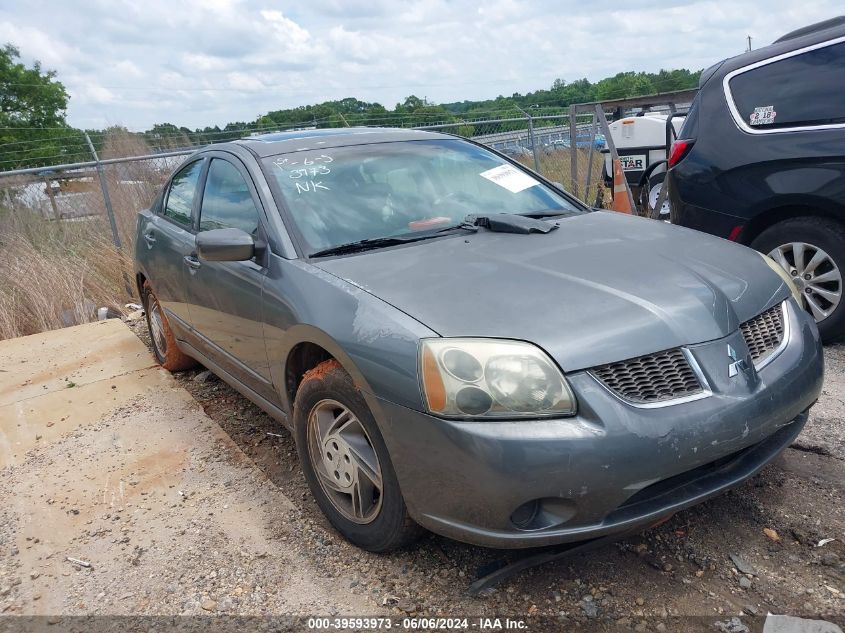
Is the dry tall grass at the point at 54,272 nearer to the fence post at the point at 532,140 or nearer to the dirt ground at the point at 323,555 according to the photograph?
the dirt ground at the point at 323,555

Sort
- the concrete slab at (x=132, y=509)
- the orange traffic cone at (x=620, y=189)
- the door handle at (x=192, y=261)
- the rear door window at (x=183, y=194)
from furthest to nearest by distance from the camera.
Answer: the orange traffic cone at (x=620, y=189) < the rear door window at (x=183, y=194) < the door handle at (x=192, y=261) < the concrete slab at (x=132, y=509)

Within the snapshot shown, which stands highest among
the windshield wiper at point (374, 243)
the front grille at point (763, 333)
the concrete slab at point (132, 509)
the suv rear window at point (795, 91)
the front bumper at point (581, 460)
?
the suv rear window at point (795, 91)

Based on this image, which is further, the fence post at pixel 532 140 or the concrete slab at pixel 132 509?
the fence post at pixel 532 140

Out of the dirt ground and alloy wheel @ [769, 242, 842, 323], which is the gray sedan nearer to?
the dirt ground

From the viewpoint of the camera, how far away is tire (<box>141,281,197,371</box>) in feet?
16.0

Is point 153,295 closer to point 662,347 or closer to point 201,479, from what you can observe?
point 201,479

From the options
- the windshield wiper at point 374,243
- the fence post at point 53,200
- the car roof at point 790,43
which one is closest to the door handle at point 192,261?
the windshield wiper at point 374,243

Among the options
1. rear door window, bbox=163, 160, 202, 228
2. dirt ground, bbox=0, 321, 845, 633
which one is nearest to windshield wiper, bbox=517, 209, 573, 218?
dirt ground, bbox=0, 321, 845, 633

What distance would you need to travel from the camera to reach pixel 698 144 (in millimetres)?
4699

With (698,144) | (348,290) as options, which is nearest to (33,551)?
(348,290)

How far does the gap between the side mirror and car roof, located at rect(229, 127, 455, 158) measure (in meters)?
0.63

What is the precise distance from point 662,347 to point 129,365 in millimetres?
4511

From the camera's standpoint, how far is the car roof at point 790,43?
4282mm

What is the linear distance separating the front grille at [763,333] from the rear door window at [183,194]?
3.12 meters
